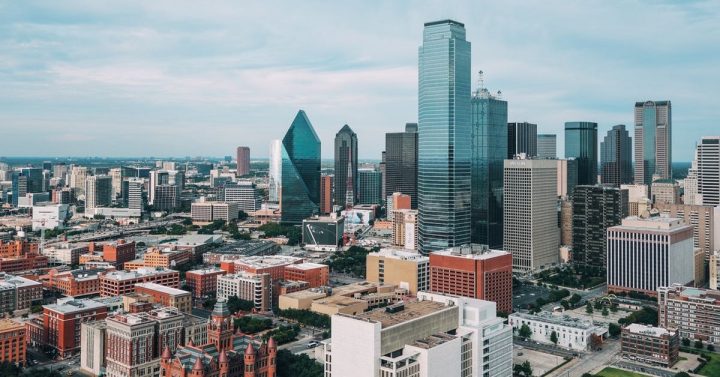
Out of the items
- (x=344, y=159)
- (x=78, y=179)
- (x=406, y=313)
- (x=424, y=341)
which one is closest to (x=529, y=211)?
(x=406, y=313)

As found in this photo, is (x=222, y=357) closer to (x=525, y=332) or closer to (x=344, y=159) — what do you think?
Result: (x=525, y=332)

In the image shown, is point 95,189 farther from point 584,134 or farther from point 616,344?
point 616,344

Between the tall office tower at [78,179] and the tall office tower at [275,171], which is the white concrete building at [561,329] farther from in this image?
the tall office tower at [78,179]

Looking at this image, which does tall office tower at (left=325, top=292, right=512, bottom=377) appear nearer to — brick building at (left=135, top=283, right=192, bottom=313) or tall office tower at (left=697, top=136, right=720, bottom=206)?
brick building at (left=135, top=283, right=192, bottom=313)

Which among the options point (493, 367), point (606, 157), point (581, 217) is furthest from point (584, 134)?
point (493, 367)

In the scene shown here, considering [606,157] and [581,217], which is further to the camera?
[606,157]

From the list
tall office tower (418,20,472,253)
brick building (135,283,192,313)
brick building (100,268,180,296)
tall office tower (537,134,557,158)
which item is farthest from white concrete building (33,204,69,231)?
tall office tower (537,134,557,158)

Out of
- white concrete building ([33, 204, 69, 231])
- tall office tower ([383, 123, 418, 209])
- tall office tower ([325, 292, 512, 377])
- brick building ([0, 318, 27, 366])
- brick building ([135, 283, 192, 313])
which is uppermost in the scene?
tall office tower ([383, 123, 418, 209])
